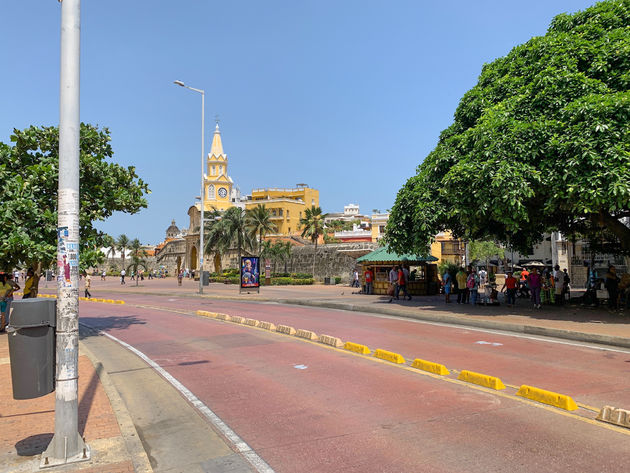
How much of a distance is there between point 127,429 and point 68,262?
7.17 feet

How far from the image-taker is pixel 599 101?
14133 mm

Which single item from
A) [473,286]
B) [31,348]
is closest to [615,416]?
[31,348]

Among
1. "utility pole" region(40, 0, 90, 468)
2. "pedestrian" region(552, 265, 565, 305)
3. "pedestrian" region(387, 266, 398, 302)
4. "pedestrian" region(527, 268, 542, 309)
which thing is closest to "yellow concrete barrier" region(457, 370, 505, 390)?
"utility pole" region(40, 0, 90, 468)

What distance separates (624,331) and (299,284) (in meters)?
38.6

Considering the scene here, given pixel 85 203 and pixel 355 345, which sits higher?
pixel 85 203

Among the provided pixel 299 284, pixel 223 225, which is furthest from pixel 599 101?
pixel 223 225

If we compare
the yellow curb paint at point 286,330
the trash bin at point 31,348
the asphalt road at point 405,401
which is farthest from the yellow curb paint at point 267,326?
the trash bin at point 31,348

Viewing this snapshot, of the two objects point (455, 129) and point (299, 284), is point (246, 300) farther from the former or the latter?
point (299, 284)

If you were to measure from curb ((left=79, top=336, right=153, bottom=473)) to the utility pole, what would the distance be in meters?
0.47

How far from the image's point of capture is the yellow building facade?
9169 cm

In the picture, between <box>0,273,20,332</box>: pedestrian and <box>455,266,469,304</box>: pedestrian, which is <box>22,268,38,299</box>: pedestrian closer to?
<box>0,273,20,332</box>: pedestrian

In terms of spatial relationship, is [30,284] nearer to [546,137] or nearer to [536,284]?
[546,137]

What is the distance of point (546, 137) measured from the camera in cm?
1495

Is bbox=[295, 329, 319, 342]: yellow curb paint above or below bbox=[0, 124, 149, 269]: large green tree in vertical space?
below
